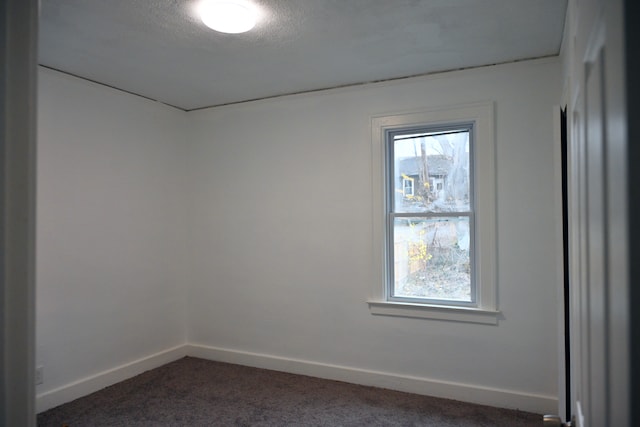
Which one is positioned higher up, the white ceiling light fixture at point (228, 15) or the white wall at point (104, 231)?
the white ceiling light fixture at point (228, 15)

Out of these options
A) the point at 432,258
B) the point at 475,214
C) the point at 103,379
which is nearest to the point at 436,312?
the point at 432,258

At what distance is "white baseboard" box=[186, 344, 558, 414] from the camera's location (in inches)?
124

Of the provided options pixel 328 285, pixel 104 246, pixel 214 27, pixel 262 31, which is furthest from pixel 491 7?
pixel 104 246

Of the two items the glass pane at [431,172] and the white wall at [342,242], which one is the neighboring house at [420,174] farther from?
the white wall at [342,242]

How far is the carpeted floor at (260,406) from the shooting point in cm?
302

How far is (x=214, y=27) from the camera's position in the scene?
2.49 meters

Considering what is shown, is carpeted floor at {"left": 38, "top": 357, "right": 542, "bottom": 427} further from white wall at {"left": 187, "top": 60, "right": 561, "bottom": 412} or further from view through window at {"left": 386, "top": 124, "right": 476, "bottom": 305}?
view through window at {"left": 386, "top": 124, "right": 476, "bottom": 305}

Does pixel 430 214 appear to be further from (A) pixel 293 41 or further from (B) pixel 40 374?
(B) pixel 40 374

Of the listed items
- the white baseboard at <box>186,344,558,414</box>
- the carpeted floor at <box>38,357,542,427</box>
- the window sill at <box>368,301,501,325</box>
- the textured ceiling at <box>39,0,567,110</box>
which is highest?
the textured ceiling at <box>39,0,567,110</box>

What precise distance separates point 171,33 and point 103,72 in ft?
3.35

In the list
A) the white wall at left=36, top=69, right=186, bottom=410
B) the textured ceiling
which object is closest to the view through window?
the textured ceiling

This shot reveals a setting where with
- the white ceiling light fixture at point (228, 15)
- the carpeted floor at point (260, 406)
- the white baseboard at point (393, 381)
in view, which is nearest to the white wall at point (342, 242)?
the white baseboard at point (393, 381)

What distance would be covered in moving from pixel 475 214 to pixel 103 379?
3.26m

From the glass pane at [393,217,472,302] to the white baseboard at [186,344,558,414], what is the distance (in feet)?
2.18
